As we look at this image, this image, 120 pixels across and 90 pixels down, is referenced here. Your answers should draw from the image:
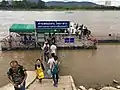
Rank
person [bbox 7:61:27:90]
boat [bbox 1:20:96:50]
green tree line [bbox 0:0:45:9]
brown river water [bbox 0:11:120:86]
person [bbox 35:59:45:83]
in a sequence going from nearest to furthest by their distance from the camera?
person [bbox 7:61:27:90]
person [bbox 35:59:45:83]
brown river water [bbox 0:11:120:86]
boat [bbox 1:20:96:50]
green tree line [bbox 0:0:45:9]

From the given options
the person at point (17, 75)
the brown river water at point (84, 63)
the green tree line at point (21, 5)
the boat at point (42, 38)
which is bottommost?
the green tree line at point (21, 5)

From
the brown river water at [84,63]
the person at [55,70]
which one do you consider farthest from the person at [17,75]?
the brown river water at [84,63]

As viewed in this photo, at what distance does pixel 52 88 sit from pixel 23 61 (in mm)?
8518

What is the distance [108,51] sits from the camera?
23.0 meters

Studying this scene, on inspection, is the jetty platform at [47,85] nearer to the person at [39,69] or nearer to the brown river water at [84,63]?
the person at [39,69]

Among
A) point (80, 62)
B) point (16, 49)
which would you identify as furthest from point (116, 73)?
point (16, 49)

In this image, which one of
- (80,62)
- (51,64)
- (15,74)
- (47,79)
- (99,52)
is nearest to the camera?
(15,74)

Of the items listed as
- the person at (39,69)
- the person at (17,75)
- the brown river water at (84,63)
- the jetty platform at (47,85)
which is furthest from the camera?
the brown river water at (84,63)

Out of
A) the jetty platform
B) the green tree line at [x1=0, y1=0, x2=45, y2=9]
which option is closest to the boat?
the jetty platform

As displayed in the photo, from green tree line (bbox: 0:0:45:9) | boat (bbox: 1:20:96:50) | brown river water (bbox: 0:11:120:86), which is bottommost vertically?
green tree line (bbox: 0:0:45:9)

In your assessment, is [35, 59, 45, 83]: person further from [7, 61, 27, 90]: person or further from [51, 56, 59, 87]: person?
[7, 61, 27, 90]: person

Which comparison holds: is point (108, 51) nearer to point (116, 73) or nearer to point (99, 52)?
point (99, 52)

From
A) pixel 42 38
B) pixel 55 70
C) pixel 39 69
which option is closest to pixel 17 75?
pixel 55 70

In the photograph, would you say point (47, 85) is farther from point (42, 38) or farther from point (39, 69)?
point (42, 38)
